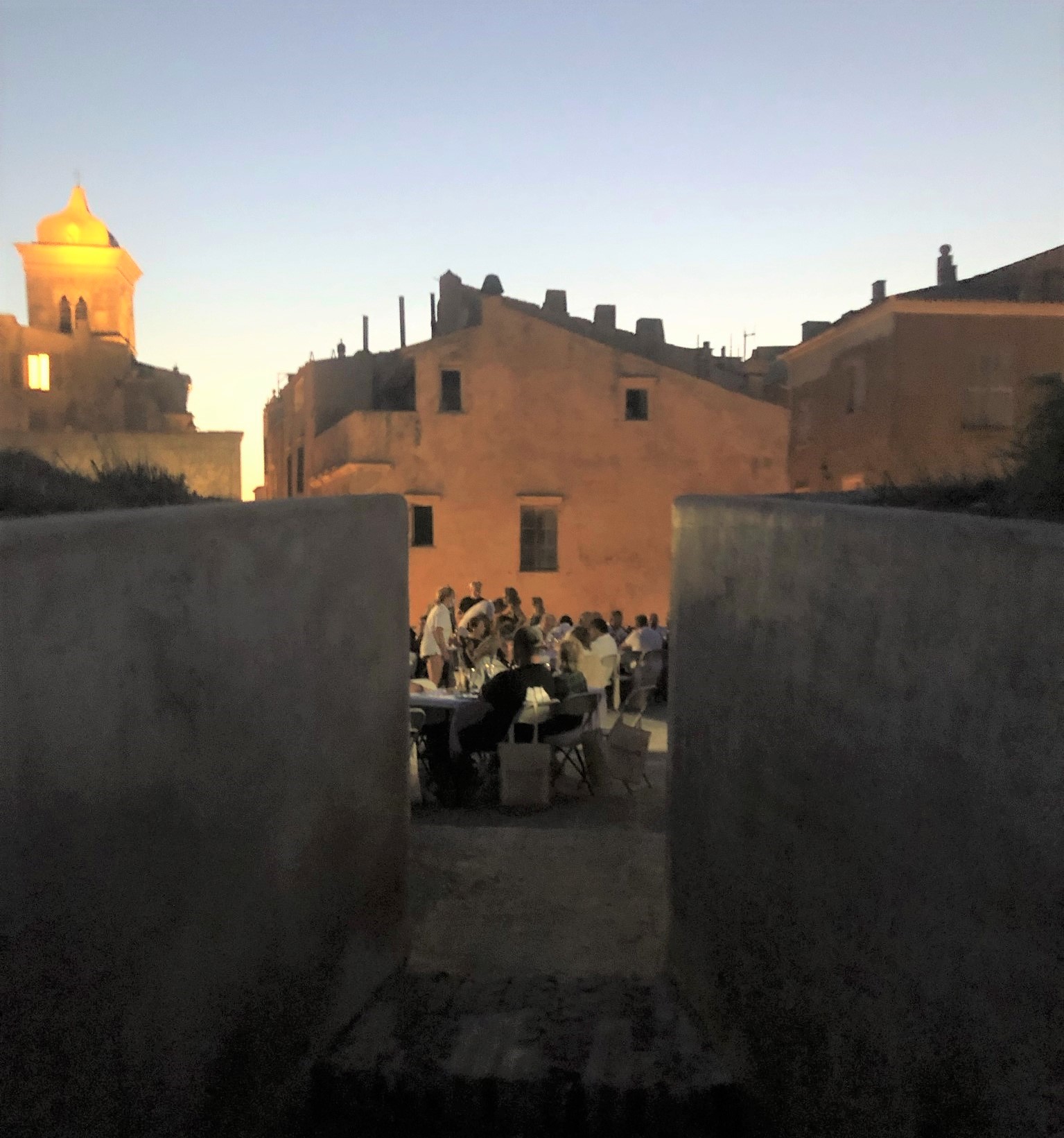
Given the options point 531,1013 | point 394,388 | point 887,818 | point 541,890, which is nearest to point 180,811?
point 887,818

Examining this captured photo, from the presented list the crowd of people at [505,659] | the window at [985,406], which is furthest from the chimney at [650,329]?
the crowd of people at [505,659]

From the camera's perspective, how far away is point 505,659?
9844mm

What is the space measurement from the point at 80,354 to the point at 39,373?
1307 mm

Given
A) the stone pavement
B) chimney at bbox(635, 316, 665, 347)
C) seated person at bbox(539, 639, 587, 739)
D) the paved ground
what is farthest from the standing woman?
chimney at bbox(635, 316, 665, 347)

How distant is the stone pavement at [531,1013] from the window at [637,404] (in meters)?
15.8

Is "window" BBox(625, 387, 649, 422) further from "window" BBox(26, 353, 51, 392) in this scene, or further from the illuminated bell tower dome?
the illuminated bell tower dome

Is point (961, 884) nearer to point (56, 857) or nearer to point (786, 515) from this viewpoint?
point (786, 515)

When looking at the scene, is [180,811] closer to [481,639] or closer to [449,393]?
[481,639]

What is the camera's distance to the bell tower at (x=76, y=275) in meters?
32.0

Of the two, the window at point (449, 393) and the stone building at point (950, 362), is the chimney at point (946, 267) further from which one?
the window at point (449, 393)

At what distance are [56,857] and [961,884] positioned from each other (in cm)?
177

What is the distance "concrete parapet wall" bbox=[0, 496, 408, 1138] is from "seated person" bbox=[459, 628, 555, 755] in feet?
10.7

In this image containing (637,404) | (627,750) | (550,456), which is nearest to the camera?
(627,750)

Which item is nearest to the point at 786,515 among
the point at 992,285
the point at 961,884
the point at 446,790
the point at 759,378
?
the point at 961,884
